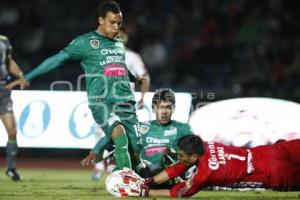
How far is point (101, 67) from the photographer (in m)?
8.87

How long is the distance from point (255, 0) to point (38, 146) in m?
6.89

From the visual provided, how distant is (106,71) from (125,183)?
138 cm

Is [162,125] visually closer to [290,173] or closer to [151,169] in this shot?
[151,169]

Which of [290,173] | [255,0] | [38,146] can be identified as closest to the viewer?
[290,173]

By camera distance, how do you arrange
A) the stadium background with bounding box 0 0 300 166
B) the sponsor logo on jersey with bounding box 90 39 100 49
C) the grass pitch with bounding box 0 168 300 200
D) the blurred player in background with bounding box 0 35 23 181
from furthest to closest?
1. the stadium background with bounding box 0 0 300 166
2. the blurred player in background with bounding box 0 35 23 181
3. the sponsor logo on jersey with bounding box 90 39 100 49
4. the grass pitch with bounding box 0 168 300 200

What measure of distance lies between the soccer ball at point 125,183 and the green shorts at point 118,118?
0.60 m

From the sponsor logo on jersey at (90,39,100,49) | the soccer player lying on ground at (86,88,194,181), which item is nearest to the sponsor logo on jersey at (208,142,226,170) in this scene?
the soccer player lying on ground at (86,88,194,181)

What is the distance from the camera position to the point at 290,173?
812cm

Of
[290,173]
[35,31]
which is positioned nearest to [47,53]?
[35,31]

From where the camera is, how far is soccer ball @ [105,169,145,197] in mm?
8133

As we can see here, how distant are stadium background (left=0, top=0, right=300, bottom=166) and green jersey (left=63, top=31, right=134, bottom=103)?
6.61 metres

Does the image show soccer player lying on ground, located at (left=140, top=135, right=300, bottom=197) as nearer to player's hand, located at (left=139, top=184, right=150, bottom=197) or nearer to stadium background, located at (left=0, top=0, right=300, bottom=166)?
player's hand, located at (left=139, top=184, right=150, bottom=197)

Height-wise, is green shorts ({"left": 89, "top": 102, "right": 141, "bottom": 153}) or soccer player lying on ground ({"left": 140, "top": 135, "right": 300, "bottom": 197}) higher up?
green shorts ({"left": 89, "top": 102, "right": 141, "bottom": 153})

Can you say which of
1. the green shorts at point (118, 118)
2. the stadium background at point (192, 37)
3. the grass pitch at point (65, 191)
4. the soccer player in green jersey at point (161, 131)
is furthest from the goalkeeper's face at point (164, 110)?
the stadium background at point (192, 37)
